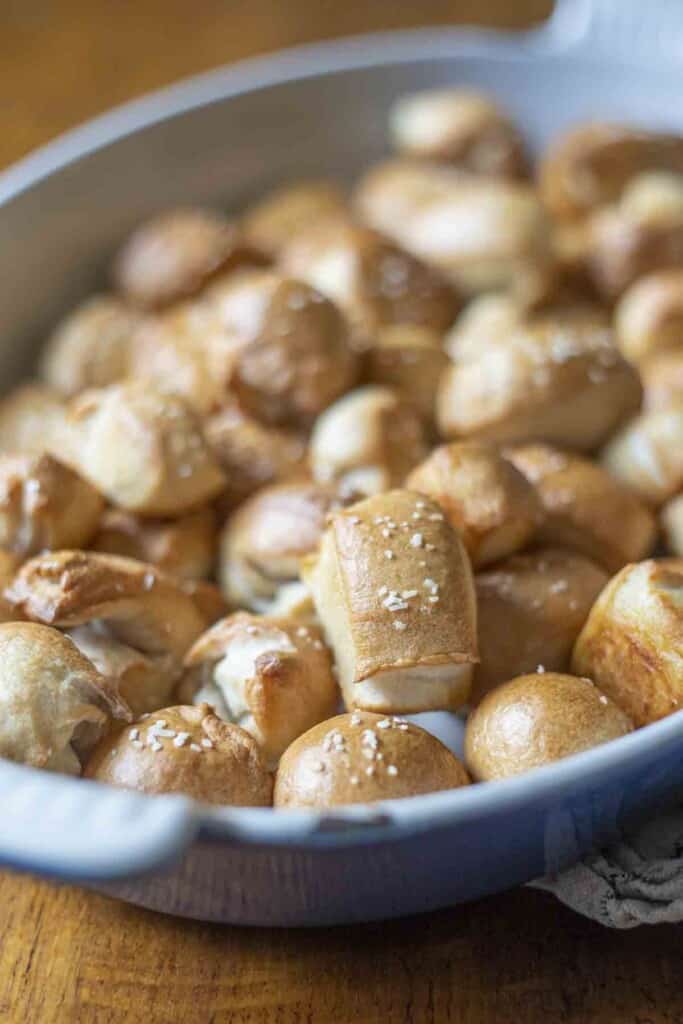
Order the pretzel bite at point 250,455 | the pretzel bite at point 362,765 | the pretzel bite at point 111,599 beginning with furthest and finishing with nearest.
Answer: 1. the pretzel bite at point 250,455
2. the pretzel bite at point 111,599
3. the pretzel bite at point 362,765

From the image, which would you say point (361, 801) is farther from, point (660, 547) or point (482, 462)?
point (660, 547)

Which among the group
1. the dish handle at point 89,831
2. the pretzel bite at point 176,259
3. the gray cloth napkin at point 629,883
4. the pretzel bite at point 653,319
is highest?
the dish handle at point 89,831

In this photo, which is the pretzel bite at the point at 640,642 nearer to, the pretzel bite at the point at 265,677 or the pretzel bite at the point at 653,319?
the pretzel bite at the point at 265,677

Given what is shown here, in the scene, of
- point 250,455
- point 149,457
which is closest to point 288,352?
point 250,455

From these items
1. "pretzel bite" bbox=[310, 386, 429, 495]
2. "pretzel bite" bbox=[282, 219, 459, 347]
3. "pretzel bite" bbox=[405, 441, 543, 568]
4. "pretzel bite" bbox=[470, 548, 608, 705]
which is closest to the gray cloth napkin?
"pretzel bite" bbox=[470, 548, 608, 705]

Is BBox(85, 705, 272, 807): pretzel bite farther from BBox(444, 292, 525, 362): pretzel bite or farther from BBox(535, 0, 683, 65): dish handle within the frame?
BBox(535, 0, 683, 65): dish handle

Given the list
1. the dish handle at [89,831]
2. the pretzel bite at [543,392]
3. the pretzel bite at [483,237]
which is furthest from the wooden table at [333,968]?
the pretzel bite at [483,237]

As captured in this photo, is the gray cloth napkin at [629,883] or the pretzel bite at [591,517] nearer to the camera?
the gray cloth napkin at [629,883]
